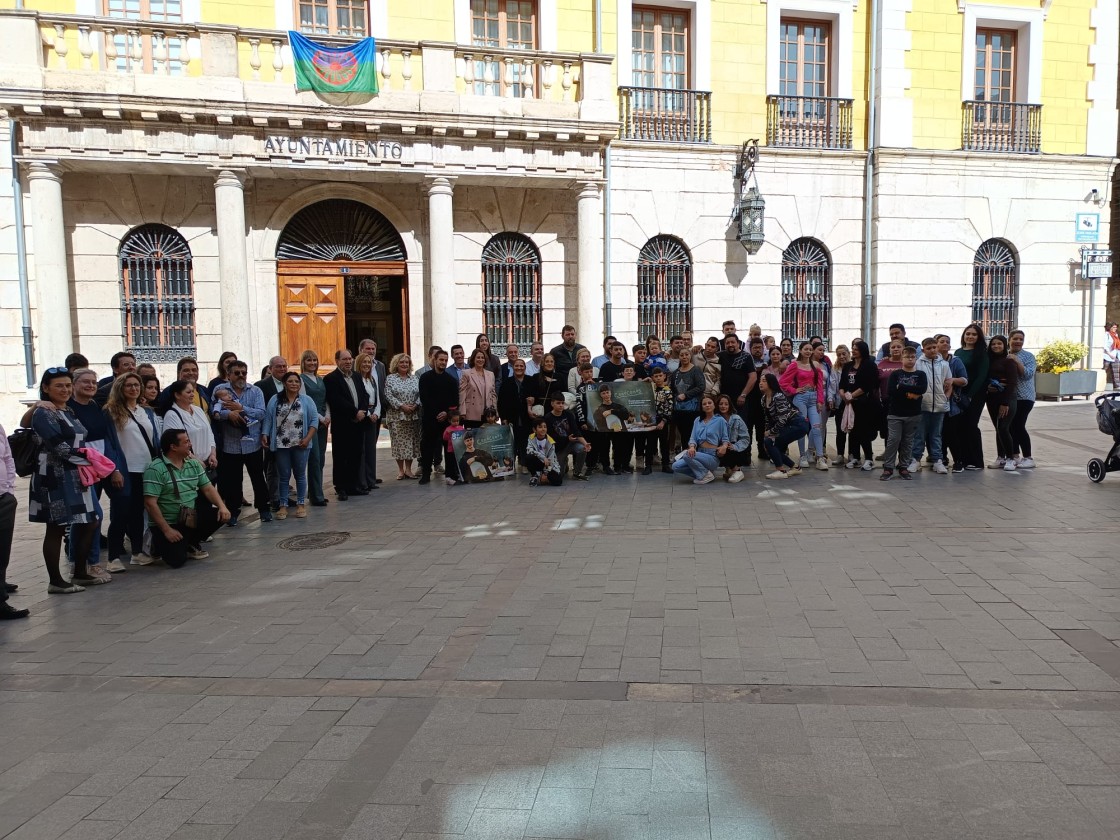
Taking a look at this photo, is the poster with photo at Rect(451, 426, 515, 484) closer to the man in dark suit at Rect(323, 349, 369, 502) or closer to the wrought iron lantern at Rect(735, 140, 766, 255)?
the man in dark suit at Rect(323, 349, 369, 502)

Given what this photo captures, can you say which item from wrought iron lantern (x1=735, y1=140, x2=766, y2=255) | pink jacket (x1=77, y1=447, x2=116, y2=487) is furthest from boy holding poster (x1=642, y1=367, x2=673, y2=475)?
pink jacket (x1=77, y1=447, x2=116, y2=487)

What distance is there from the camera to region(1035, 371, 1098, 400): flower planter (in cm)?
1825

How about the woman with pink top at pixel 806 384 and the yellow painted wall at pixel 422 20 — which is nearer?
the woman with pink top at pixel 806 384

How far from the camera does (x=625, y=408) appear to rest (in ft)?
36.1

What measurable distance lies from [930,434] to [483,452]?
19.8 ft

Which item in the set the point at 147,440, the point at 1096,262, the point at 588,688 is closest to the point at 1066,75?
the point at 1096,262

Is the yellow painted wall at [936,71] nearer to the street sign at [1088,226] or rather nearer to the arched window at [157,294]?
the street sign at [1088,226]

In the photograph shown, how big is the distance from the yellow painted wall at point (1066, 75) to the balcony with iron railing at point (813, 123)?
4939 mm

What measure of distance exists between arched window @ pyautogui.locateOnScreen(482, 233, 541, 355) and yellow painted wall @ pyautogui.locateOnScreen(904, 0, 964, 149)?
8.97m

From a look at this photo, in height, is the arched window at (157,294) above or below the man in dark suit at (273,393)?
above

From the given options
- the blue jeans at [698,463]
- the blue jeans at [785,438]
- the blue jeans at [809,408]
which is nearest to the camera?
the blue jeans at [698,463]

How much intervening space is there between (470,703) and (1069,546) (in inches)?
223

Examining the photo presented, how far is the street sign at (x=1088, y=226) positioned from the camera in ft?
60.4

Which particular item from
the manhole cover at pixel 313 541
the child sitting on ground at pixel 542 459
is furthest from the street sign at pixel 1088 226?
the manhole cover at pixel 313 541
